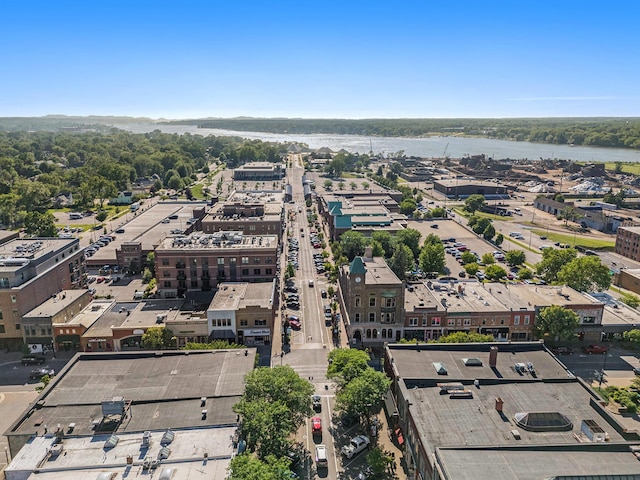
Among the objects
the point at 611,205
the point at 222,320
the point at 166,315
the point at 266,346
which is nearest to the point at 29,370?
the point at 166,315

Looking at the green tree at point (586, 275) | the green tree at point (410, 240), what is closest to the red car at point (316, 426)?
the green tree at point (586, 275)

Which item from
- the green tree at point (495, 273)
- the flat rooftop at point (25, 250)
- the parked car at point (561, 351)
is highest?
the flat rooftop at point (25, 250)

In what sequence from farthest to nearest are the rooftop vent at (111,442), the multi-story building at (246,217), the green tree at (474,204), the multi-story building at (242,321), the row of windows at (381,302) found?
the green tree at (474,204) → the multi-story building at (246,217) → the row of windows at (381,302) → the multi-story building at (242,321) → the rooftop vent at (111,442)

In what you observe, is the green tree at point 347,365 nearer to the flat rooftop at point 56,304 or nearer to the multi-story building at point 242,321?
the multi-story building at point 242,321

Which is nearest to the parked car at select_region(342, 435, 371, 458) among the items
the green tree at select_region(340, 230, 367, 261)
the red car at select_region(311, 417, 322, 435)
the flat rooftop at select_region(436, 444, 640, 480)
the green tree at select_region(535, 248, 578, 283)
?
the red car at select_region(311, 417, 322, 435)

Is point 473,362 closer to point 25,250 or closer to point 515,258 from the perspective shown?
point 515,258

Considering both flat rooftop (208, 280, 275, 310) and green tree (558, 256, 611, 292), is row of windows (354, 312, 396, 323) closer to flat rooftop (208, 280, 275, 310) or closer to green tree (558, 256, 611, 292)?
flat rooftop (208, 280, 275, 310)

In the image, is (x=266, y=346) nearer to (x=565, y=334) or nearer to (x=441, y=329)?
(x=441, y=329)
